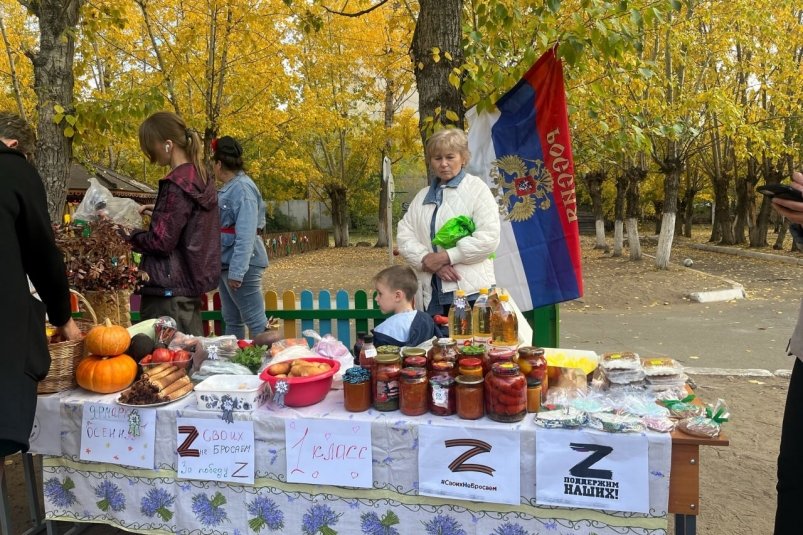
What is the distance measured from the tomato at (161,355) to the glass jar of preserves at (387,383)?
45.3 inches

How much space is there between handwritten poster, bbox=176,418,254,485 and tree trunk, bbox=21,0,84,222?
9.83 ft

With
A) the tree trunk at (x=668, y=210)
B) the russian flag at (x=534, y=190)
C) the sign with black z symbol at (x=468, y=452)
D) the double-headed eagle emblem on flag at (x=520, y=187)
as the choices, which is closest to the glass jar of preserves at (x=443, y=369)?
the sign with black z symbol at (x=468, y=452)

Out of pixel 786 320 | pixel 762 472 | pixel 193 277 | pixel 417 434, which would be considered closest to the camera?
pixel 417 434

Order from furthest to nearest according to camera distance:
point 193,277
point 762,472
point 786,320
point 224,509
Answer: point 786,320, point 762,472, point 193,277, point 224,509

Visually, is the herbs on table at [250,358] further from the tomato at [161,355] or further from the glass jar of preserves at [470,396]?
the glass jar of preserves at [470,396]

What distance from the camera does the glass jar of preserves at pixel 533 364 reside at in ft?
7.49

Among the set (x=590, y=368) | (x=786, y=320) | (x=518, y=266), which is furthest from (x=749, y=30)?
(x=590, y=368)

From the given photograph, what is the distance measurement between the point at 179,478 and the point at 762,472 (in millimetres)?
3635

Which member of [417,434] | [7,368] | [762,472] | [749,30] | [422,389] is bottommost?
[762,472]

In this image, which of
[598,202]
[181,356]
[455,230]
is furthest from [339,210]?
[181,356]

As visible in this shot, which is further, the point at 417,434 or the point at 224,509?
the point at 224,509

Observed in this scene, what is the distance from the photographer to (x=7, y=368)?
6.47 feet

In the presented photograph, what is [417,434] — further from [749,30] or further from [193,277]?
[749,30]

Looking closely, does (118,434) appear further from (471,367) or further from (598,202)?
(598,202)
